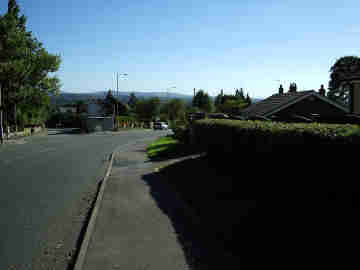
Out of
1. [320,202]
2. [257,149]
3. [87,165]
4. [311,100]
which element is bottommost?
[87,165]

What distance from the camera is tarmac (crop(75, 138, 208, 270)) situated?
5688 millimetres

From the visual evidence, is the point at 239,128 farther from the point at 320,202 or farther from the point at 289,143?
the point at 320,202

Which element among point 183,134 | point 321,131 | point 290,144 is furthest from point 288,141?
point 183,134

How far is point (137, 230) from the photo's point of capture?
23.9 ft

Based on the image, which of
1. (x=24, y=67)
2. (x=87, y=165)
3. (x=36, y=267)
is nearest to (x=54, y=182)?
(x=87, y=165)

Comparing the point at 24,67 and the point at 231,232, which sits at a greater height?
the point at 24,67

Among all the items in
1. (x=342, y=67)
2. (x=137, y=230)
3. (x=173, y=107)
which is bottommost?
(x=137, y=230)

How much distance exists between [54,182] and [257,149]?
752cm

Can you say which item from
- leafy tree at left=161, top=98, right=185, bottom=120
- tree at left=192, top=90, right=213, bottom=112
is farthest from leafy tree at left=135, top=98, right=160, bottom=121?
tree at left=192, top=90, right=213, bottom=112

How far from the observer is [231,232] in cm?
673

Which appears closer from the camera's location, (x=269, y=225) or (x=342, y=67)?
(x=269, y=225)

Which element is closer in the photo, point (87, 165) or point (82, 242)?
point (82, 242)

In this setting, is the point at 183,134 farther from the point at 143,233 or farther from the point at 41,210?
the point at 143,233

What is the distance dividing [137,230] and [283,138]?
11.2 feet
